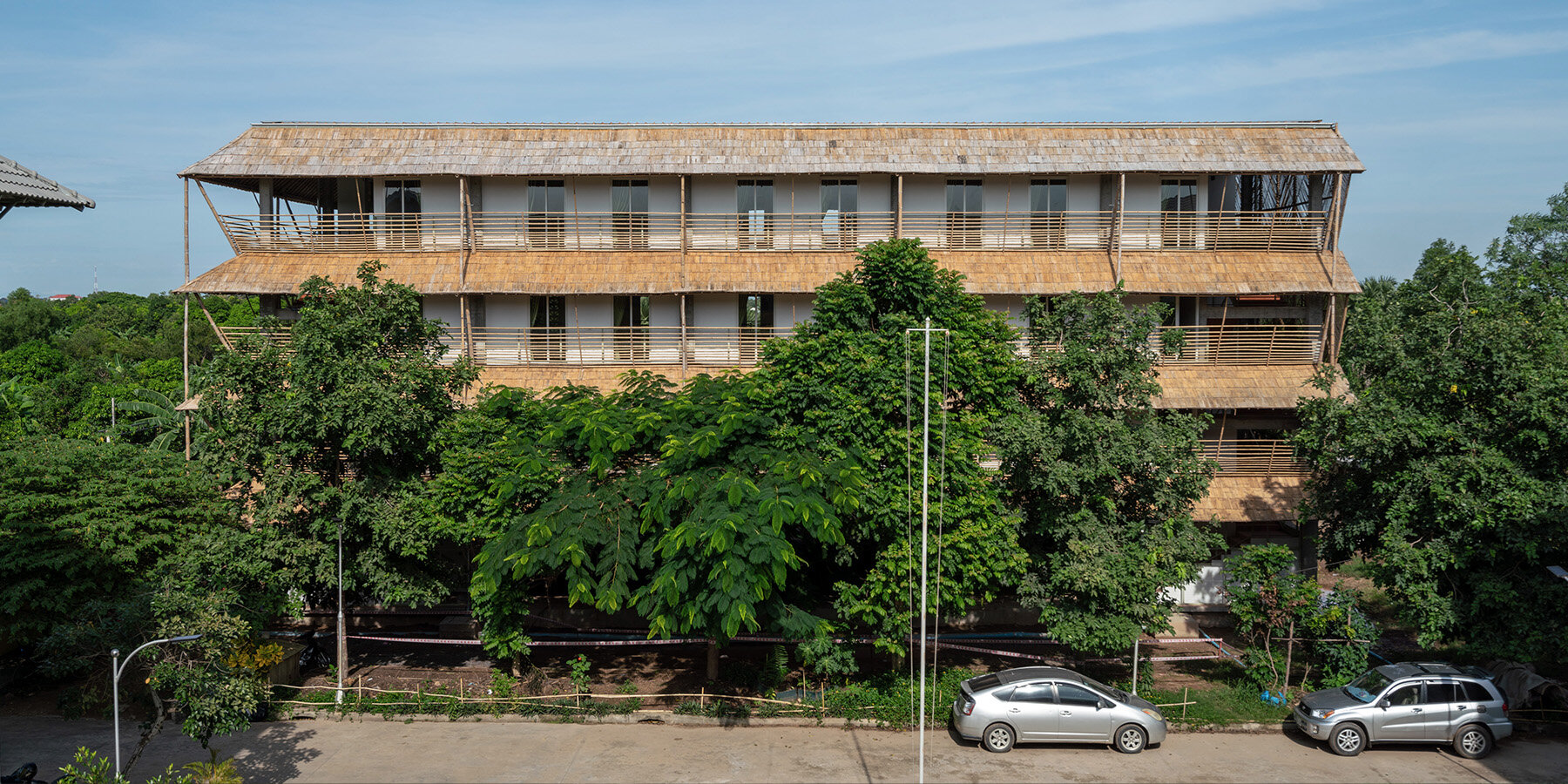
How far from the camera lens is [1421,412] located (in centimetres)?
2005

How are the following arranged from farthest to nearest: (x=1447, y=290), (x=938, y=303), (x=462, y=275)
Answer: (x=462, y=275) → (x=1447, y=290) → (x=938, y=303)

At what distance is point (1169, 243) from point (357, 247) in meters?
25.1

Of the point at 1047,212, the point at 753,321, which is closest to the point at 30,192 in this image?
the point at 753,321

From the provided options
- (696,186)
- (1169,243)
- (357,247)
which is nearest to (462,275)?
(357,247)

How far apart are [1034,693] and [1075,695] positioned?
0.81m

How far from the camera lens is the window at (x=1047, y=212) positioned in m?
28.7

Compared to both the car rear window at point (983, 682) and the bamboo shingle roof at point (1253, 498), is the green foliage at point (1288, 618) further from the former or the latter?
the car rear window at point (983, 682)

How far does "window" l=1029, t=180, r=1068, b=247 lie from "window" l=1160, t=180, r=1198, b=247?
296 cm

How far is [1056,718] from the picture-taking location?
18.2m

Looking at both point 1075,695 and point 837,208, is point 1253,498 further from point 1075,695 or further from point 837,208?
point 837,208

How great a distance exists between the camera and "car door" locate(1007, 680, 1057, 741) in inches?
715

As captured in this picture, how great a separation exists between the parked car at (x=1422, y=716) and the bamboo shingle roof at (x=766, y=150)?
597 inches

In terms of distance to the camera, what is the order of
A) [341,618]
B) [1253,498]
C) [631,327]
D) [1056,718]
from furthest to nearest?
[631,327]
[1253,498]
[341,618]
[1056,718]

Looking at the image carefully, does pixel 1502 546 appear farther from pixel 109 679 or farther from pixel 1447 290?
pixel 109 679
